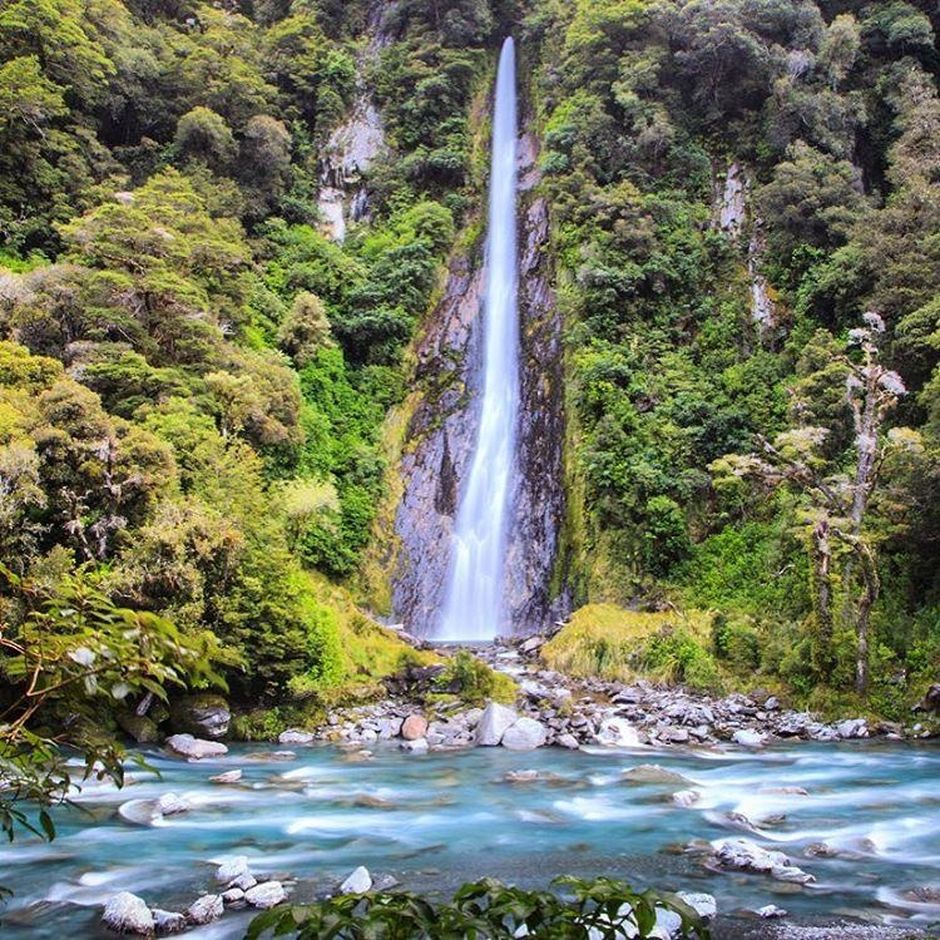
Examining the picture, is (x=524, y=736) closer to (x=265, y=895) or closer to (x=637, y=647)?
(x=637, y=647)

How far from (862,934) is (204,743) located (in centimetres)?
973

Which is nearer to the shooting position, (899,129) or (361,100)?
(899,129)

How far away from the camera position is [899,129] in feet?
84.2

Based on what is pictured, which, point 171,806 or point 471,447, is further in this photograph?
point 471,447

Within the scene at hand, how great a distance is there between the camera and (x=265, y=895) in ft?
20.0

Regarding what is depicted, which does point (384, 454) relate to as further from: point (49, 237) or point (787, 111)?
point (787, 111)

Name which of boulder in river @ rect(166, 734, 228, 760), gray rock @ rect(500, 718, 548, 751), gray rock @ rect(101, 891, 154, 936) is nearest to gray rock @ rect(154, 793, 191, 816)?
boulder in river @ rect(166, 734, 228, 760)

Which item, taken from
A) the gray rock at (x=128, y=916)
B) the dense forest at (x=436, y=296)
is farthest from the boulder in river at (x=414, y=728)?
the gray rock at (x=128, y=916)

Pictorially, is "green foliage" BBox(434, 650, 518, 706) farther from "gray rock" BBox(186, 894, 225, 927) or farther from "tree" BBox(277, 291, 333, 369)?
"tree" BBox(277, 291, 333, 369)

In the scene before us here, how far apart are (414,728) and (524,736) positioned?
199cm

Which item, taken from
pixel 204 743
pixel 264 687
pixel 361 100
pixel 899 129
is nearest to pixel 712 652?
pixel 264 687

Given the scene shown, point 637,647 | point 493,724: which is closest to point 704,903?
point 493,724

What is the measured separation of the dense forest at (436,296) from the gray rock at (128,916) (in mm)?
5497

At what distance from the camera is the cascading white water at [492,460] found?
23.6 metres
